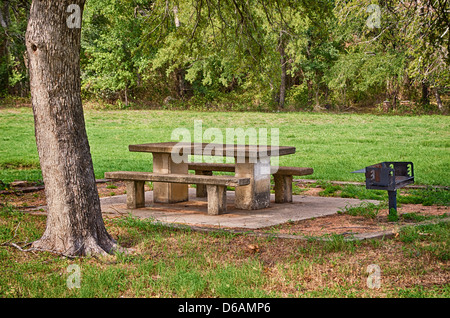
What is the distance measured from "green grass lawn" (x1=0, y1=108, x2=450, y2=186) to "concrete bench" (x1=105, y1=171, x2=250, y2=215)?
163 inches

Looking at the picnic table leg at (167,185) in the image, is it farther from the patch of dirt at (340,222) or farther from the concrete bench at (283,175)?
the patch of dirt at (340,222)

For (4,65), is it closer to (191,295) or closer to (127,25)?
(127,25)

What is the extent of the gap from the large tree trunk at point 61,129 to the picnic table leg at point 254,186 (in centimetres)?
296

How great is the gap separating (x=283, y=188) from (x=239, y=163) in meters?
0.96

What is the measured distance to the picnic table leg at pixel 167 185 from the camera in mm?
9414

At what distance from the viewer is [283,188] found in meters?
9.30

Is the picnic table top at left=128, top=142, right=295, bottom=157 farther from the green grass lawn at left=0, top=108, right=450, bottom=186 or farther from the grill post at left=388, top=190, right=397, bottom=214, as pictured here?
the green grass lawn at left=0, top=108, right=450, bottom=186

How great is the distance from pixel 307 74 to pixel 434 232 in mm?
31108

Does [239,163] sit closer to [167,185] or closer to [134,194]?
[167,185]

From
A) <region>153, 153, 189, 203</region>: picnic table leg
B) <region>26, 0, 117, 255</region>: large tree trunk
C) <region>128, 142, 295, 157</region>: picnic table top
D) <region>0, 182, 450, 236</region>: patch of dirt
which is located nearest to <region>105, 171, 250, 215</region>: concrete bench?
<region>128, 142, 295, 157</region>: picnic table top

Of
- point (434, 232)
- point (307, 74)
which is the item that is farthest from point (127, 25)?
point (434, 232)

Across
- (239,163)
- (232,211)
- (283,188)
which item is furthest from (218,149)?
(283,188)

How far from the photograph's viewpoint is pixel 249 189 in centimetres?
876
